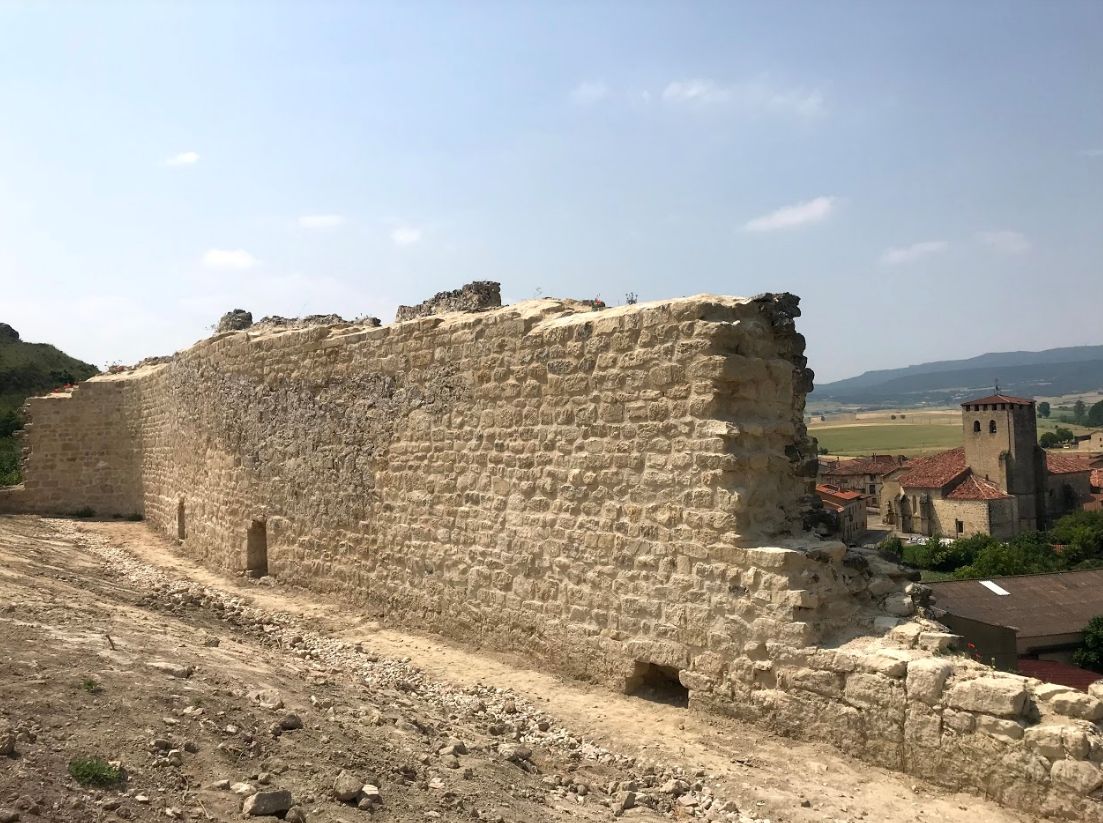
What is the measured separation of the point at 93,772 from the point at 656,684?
4.05 m

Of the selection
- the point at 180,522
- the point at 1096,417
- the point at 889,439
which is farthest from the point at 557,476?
the point at 1096,417

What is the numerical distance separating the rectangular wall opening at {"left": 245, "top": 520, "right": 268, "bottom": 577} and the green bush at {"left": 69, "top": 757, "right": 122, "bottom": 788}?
24.0 feet

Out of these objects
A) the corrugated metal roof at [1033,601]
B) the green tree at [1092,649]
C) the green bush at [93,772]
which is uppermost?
the green bush at [93,772]

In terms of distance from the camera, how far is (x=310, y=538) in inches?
377

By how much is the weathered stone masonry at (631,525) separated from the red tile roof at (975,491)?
2331 inches

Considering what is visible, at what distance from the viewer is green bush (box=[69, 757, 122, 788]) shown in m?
3.27

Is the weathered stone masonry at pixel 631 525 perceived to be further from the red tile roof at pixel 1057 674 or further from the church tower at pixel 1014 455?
the church tower at pixel 1014 455

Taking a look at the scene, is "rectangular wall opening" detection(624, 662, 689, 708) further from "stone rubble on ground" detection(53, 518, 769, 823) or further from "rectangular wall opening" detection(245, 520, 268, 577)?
"rectangular wall opening" detection(245, 520, 268, 577)

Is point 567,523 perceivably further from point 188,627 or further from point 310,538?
point 310,538

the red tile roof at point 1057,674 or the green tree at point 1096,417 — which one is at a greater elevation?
the green tree at point 1096,417

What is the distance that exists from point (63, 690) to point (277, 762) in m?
1.24

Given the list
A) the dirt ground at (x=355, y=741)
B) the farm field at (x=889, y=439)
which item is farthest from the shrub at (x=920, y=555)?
the farm field at (x=889, y=439)

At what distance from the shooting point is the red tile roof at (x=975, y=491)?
191 ft

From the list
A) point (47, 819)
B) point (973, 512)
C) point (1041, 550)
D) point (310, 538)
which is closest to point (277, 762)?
point (47, 819)
